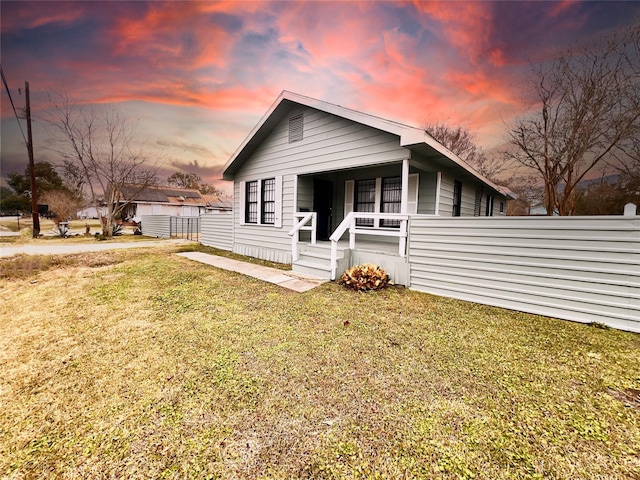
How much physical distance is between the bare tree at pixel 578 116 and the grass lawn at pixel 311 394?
12.4 m

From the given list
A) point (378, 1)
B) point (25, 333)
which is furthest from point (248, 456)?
point (378, 1)

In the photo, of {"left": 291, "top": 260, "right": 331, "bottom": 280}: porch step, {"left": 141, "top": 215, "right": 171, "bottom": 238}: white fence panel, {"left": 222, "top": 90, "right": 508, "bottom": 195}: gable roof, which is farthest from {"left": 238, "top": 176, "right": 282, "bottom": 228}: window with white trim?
{"left": 141, "top": 215, "right": 171, "bottom": 238}: white fence panel

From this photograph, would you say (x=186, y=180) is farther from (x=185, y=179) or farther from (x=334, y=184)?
(x=334, y=184)

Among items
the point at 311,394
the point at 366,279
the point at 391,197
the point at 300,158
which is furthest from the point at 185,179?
the point at 311,394

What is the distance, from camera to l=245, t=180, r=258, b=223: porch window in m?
9.51

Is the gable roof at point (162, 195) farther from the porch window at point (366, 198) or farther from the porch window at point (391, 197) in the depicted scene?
the porch window at point (391, 197)

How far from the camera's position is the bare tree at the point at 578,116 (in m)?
10.0

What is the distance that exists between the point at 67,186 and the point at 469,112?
1782 inches

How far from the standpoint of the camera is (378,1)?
9.79 metres

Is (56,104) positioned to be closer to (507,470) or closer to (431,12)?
(431,12)

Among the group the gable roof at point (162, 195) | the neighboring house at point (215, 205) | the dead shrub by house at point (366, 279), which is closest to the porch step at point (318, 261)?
the dead shrub by house at point (366, 279)

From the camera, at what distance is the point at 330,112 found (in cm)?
650

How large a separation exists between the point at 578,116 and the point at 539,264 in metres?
12.3

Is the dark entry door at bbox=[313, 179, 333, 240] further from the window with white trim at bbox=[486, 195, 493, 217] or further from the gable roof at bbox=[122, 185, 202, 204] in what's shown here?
the gable roof at bbox=[122, 185, 202, 204]
